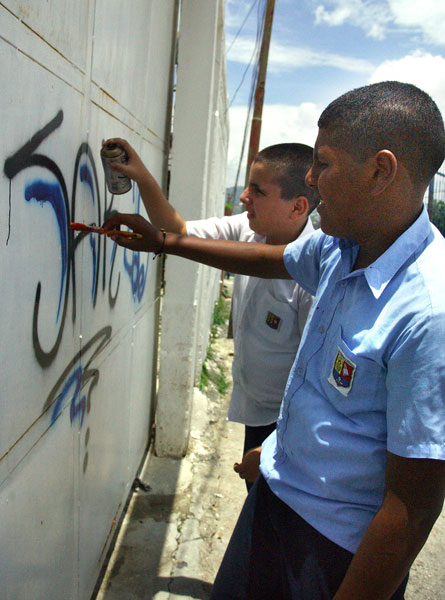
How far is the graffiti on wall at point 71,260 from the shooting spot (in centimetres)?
126

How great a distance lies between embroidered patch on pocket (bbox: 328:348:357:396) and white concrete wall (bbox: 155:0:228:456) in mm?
2311

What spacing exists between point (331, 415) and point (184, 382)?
2.47 m

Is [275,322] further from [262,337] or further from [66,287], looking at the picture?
[66,287]

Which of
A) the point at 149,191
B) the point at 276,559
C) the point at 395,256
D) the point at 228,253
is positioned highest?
the point at 149,191

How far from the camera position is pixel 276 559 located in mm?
1609

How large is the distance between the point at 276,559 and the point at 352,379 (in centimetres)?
75

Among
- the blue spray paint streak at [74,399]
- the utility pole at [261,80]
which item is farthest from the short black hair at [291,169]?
the utility pole at [261,80]

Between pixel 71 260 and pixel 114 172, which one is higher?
pixel 114 172

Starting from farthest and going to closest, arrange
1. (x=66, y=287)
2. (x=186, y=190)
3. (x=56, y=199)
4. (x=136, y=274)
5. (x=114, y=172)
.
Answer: (x=186, y=190), (x=136, y=274), (x=114, y=172), (x=66, y=287), (x=56, y=199)

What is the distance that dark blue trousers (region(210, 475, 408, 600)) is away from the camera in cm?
135

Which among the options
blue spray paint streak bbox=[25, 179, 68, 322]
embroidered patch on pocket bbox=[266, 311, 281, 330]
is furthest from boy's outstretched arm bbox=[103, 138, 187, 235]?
embroidered patch on pocket bbox=[266, 311, 281, 330]

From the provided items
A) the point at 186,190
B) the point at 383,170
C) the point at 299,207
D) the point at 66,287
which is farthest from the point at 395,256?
the point at 186,190

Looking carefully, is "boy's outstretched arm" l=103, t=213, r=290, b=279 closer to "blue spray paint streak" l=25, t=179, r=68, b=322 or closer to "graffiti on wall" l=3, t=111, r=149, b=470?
"graffiti on wall" l=3, t=111, r=149, b=470

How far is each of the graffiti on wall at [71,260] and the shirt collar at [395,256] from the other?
84cm
